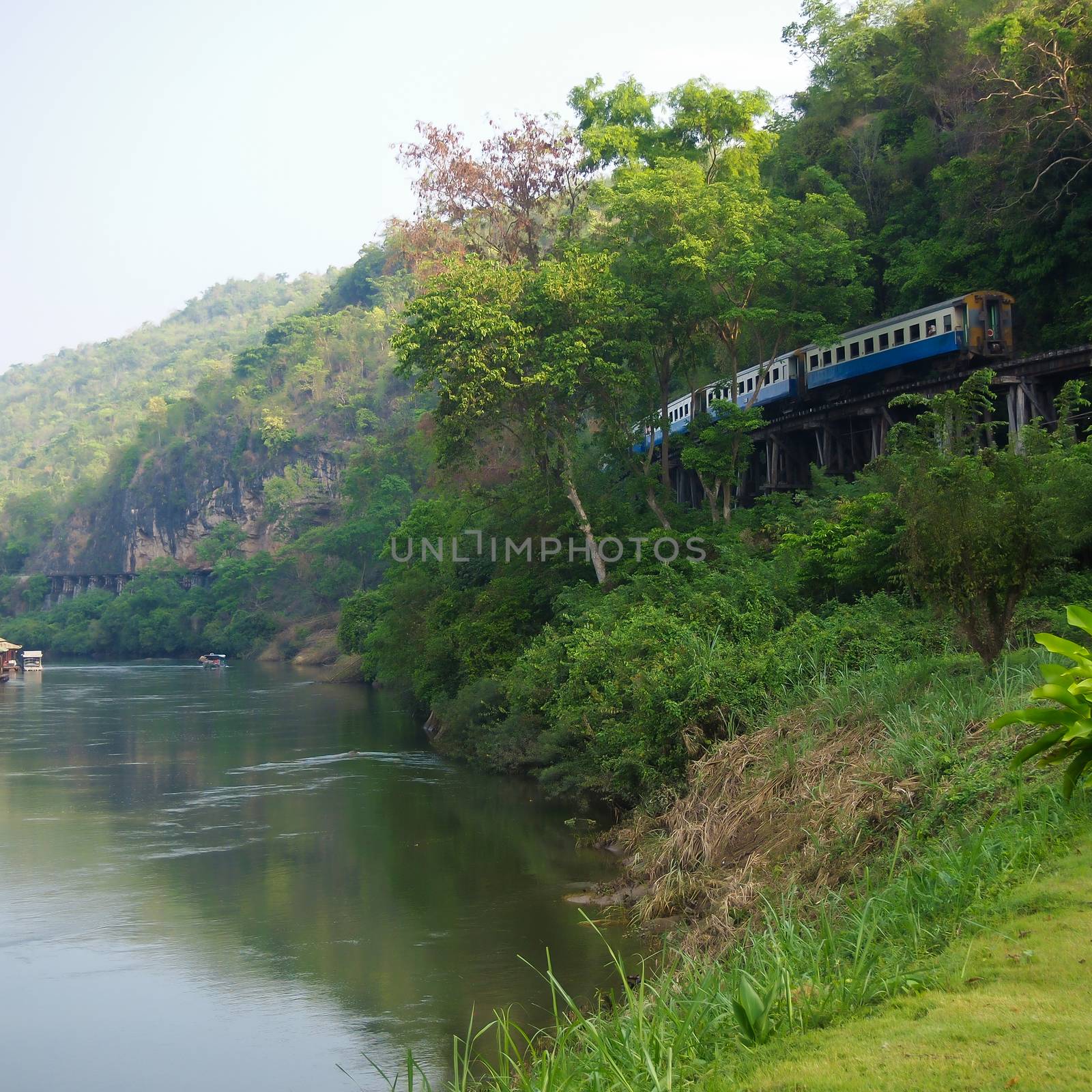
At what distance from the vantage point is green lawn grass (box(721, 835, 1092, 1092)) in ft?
16.5

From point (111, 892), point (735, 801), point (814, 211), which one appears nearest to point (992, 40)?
point (814, 211)

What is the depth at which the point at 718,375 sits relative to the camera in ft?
124

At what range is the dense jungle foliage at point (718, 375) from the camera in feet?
54.1

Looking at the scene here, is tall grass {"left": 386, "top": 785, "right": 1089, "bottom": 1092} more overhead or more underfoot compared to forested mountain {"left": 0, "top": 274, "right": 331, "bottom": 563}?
more underfoot

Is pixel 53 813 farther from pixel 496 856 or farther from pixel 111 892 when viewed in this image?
pixel 496 856

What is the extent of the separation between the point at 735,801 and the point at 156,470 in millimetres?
99534

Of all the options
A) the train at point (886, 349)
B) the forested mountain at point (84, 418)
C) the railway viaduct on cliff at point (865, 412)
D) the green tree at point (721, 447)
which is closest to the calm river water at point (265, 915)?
the green tree at point (721, 447)

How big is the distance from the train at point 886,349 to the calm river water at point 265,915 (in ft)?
43.1

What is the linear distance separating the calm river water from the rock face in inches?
2724

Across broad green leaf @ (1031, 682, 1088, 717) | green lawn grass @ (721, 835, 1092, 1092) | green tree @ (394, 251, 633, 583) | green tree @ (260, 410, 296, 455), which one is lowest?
green lawn grass @ (721, 835, 1092, 1092)

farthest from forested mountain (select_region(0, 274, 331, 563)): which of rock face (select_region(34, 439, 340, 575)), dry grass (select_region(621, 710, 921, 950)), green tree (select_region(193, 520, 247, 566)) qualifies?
dry grass (select_region(621, 710, 921, 950))

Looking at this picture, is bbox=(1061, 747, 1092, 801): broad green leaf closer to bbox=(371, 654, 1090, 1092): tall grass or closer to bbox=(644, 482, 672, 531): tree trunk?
bbox=(371, 654, 1090, 1092): tall grass

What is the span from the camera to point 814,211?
29656 mm

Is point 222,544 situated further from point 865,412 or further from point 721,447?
point 865,412
